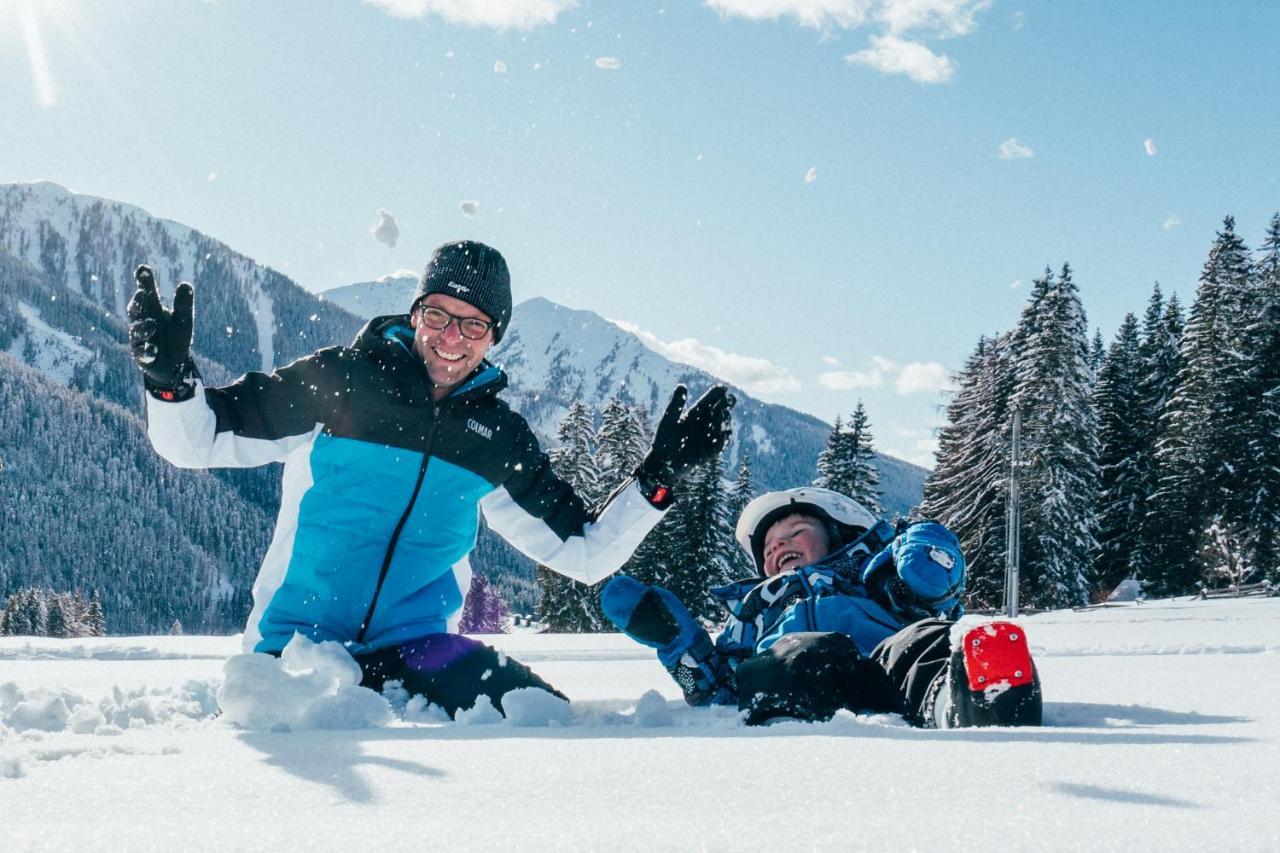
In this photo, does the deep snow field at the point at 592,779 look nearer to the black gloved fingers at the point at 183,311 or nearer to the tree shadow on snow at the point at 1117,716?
the tree shadow on snow at the point at 1117,716

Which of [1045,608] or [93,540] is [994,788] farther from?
[93,540]

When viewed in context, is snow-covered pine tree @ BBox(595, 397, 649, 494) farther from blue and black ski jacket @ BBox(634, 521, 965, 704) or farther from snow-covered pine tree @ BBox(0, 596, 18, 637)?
snow-covered pine tree @ BBox(0, 596, 18, 637)

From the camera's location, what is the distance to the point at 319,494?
360 cm

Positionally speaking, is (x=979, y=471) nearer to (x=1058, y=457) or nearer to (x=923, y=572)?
(x=1058, y=457)

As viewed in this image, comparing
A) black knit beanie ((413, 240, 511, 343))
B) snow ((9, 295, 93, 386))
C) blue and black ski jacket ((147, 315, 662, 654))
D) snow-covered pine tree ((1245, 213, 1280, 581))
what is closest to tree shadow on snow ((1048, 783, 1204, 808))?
blue and black ski jacket ((147, 315, 662, 654))

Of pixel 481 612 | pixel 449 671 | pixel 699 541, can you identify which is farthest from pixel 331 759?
pixel 481 612

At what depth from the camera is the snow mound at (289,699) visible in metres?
2.37

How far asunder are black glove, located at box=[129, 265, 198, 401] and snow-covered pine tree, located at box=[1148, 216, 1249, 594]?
30113 millimetres

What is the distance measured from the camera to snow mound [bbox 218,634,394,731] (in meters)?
2.37

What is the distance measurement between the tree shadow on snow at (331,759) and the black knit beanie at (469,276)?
2.19 m

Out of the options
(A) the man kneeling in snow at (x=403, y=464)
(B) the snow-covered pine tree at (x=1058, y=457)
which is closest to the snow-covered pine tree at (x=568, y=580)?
(B) the snow-covered pine tree at (x=1058, y=457)

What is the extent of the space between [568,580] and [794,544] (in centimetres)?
2316

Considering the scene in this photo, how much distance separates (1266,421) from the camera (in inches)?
1044

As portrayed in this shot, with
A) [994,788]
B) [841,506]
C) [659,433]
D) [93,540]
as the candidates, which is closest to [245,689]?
[994,788]
